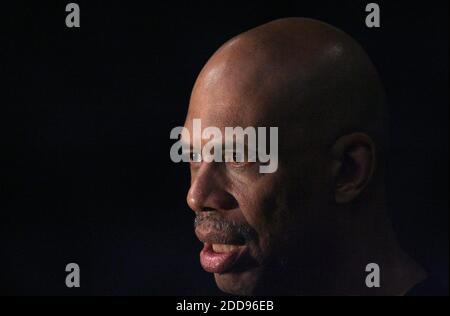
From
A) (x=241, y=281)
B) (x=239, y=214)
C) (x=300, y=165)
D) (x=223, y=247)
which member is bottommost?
(x=241, y=281)

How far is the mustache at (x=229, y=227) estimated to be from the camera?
335cm

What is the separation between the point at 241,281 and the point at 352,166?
0.55 m

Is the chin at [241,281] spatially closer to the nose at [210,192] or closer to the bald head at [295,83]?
the nose at [210,192]

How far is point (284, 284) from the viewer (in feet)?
11.2

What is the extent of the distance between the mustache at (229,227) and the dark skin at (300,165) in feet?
0.05

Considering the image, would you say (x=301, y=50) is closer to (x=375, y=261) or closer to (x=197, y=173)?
(x=197, y=173)

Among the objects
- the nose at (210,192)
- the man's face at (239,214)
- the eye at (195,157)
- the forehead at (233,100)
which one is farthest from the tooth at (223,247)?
the forehead at (233,100)

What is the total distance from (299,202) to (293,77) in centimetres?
42

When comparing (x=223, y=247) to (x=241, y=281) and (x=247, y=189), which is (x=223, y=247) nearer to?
(x=241, y=281)

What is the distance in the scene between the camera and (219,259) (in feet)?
11.2

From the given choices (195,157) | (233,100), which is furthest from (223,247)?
(233,100)

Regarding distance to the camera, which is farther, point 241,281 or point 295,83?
point 241,281

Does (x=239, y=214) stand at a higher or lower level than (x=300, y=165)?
lower

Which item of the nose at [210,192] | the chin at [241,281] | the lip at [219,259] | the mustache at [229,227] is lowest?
the chin at [241,281]
